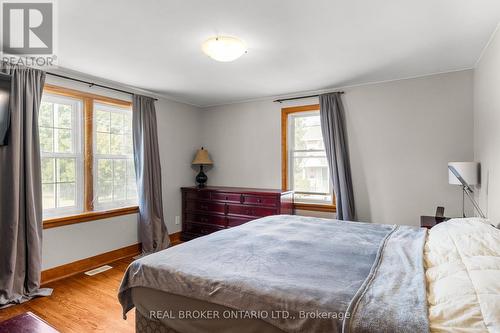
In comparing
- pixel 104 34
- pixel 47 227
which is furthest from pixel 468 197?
pixel 47 227

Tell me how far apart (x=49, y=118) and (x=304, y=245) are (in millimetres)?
3065

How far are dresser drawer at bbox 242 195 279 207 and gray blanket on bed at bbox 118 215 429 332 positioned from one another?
1.63 m

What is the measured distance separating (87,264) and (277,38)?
3.32 meters

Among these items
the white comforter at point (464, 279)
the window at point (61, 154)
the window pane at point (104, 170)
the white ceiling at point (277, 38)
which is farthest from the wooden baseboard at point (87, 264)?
the white comforter at point (464, 279)

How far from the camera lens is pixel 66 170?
10.9 ft

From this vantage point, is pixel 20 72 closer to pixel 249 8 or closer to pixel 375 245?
pixel 249 8

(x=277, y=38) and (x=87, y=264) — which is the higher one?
(x=277, y=38)

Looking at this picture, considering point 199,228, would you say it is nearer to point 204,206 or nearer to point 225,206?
point 204,206

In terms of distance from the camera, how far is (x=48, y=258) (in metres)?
3.10

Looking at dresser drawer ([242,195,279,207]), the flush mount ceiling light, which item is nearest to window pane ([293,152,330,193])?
dresser drawer ([242,195,279,207])

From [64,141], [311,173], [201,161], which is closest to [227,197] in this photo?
[201,161]

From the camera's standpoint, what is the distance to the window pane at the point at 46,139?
3.11 metres

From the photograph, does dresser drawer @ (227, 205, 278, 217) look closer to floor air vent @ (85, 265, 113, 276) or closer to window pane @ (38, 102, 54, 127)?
floor air vent @ (85, 265, 113, 276)

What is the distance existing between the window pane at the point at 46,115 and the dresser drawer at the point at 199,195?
7.00 feet
